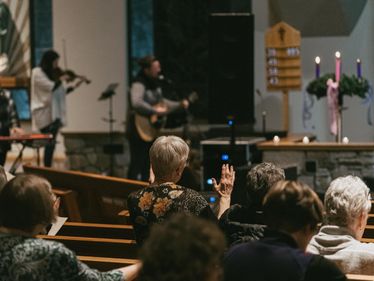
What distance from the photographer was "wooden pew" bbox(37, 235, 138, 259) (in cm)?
328

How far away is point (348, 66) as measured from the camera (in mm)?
9078

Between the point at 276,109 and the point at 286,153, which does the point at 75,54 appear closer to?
the point at 276,109

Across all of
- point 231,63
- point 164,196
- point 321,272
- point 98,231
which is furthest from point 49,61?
point 321,272

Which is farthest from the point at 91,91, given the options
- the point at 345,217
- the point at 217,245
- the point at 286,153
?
the point at 217,245

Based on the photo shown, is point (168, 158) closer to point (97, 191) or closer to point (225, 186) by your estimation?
point (225, 186)

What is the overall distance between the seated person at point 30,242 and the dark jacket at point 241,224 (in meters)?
0.84

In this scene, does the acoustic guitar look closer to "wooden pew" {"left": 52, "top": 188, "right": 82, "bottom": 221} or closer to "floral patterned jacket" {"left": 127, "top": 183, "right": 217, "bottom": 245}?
"wooden pew" {"left": 52, "top": 188, "right": 82, "bottom": 221}

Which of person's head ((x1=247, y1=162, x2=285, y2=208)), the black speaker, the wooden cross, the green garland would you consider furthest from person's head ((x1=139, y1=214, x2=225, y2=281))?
the wooden cross

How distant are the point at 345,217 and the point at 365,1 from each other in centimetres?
683

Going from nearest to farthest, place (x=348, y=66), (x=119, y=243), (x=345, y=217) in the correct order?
(x=345, y=217), (x=119, y=243), (x=348, y=66)

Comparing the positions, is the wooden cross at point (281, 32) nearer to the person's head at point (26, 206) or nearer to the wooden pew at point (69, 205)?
the wooden pew at point (69, 205)

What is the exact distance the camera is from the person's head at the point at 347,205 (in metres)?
2.69

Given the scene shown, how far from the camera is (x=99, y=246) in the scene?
10.8 ft

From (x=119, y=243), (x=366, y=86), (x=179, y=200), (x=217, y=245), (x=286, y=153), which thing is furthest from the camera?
(x=366, y=86)
